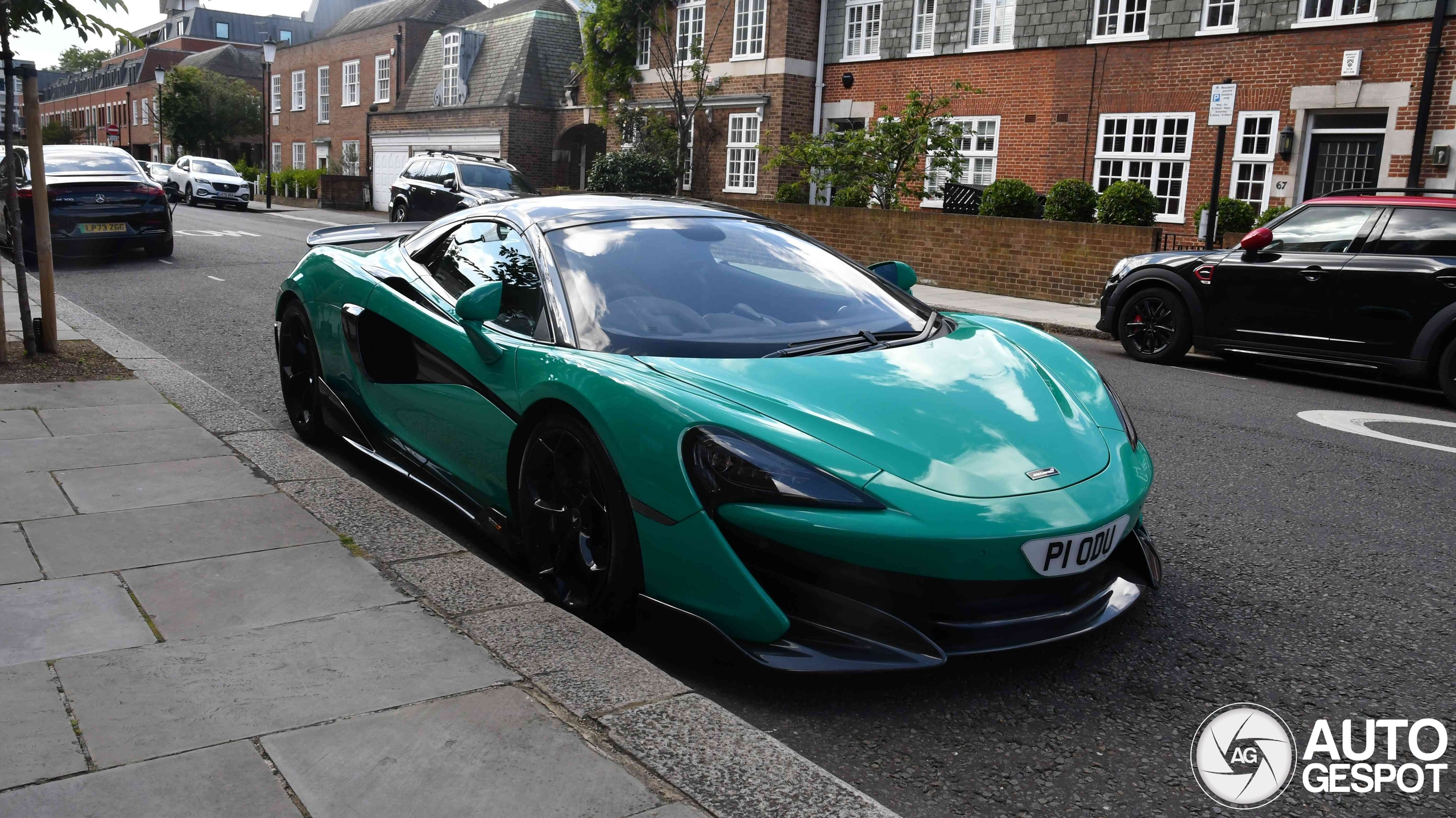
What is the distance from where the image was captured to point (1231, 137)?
786 inches

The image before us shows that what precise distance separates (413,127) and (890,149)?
2771 cm

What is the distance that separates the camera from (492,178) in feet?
68.1

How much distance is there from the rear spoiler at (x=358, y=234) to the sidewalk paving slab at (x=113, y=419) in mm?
1184

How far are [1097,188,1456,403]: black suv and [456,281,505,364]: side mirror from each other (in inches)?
307


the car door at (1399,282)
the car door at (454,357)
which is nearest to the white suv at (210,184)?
the car door at (1399,282)

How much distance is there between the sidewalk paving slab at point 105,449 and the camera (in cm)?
507

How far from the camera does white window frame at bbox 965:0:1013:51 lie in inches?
918

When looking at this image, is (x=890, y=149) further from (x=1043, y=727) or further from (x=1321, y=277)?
(x=1043, y=727)

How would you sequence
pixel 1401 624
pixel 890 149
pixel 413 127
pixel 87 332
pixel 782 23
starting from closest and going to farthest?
pixel 1401 624, pixel 87 332, pixel 890 149, pixel 782 23, pixel 413 127

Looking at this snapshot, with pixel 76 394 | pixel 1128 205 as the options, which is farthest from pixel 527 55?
pixel 76 394

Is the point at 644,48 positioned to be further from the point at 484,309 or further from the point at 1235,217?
the point at 484,309

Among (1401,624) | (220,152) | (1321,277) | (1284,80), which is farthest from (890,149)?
(220,152)

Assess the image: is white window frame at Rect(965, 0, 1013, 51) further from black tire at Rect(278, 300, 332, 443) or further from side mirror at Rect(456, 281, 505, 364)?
side mirror at Rect(456, 281, 505, 364)

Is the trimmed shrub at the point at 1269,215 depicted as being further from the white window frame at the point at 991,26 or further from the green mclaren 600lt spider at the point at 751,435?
the green mclaren 600lt spider at the point at 751,435
